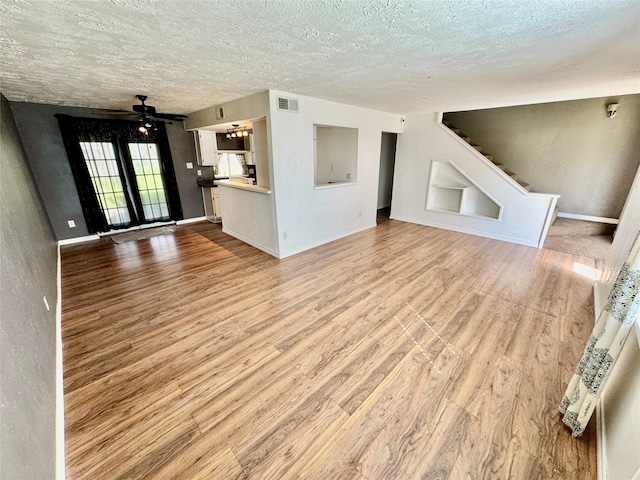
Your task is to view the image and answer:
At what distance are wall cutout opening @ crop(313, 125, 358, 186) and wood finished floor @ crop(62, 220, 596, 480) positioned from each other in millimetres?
2270

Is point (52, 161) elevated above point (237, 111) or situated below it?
below

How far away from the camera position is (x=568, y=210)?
19.9 ft

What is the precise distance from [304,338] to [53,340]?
203 cm

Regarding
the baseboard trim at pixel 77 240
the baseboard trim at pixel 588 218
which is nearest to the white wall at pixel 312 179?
the baseboard trim at pixel 77 240

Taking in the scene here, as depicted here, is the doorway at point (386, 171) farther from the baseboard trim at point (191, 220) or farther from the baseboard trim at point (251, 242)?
the baseboard trim at point (191, 220)

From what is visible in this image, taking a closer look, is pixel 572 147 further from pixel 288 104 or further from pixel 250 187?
pixel 250 187

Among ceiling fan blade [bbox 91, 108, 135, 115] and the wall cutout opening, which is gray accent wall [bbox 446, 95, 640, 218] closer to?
the wall cutout opening

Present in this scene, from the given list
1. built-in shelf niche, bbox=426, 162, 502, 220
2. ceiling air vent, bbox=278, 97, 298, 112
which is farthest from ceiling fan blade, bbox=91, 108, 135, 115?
built-in shelf niche, bbox=426, 162, 502, 220

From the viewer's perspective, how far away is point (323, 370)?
6.58 feet

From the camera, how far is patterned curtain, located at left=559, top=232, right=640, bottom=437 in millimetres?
1264

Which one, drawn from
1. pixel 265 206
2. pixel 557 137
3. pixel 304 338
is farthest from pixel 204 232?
pixel 557 137

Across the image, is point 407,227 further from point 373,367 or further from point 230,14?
point 230,14

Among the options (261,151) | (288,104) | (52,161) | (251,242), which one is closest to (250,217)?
(251,242)

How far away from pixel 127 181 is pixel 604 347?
6.92 meters
